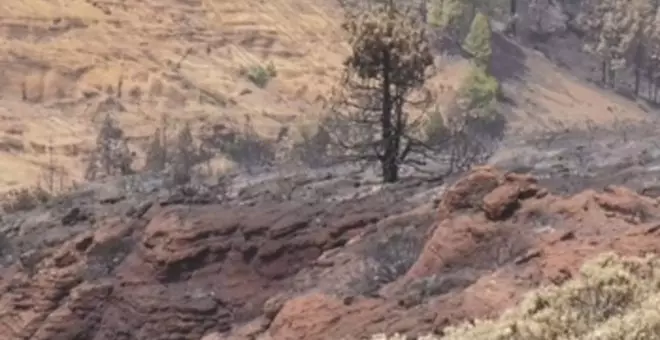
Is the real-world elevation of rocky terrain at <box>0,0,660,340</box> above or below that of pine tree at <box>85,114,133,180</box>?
above

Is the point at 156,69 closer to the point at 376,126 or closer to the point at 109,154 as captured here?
the point at 109,154

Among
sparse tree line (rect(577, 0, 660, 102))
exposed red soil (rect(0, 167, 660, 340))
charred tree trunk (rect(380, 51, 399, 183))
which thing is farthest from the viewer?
sparse tree line (rect(577, 0, 660, 102))

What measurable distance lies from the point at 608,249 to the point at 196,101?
161 ft

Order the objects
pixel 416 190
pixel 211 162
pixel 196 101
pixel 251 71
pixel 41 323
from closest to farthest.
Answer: pixel 41 323 → pixel 416 190 → pixel 211 162 → pixel 196 101 → pixel 251 71

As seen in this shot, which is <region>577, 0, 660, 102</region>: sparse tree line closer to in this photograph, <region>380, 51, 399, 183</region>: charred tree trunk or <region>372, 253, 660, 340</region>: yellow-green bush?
<region>380, 51, 399, 183</region>: charred tree trunk

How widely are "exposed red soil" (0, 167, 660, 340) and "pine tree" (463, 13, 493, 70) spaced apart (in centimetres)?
4785

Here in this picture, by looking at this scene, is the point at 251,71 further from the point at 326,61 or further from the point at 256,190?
the point at 256,190

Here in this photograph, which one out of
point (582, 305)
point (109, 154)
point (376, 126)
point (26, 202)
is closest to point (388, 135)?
point (26, 202)

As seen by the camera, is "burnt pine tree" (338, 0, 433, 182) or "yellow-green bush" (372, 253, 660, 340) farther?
"burnt pine tree" (338, 0, 433, 182)

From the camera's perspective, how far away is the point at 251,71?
6444cm

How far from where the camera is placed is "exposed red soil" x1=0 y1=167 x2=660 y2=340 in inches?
525

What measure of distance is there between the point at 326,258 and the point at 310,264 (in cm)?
32

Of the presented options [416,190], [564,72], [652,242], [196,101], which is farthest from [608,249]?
[564,72]

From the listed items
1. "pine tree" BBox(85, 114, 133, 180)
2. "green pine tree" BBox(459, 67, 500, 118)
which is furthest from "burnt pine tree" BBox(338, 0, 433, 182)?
"green pine tree" BBox(459, 67, 500, 118)
